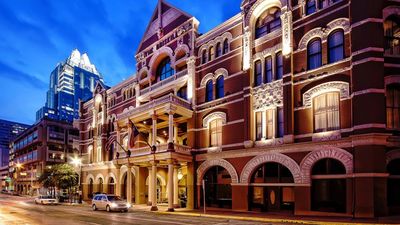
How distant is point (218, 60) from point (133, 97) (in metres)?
16.1

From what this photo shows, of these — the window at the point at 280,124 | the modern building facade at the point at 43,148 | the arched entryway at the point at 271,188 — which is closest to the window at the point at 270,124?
the window at the point at 280,124

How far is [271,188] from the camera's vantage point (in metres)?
27.9

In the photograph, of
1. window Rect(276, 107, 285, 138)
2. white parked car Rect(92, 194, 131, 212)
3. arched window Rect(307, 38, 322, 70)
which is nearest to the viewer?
arched window Rect(307, 38, 322, 70)

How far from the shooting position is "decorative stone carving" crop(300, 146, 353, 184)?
22.7 metres

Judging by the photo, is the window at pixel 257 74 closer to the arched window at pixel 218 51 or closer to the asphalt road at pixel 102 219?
the arched window at pixel 218 51

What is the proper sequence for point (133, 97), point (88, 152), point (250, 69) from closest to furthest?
point (250, 69) → point (133, 97) → point (88, 152)

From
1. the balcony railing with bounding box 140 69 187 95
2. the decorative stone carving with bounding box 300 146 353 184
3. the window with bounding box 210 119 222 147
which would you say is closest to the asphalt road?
the decorative stone carving with bounding box 300 146 353 184

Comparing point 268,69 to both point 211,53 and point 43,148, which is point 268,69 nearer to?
point 211,53

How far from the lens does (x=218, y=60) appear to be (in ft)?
112

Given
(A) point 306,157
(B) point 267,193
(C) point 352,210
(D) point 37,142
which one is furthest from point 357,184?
(D) point 37,142

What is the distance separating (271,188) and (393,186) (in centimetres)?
850

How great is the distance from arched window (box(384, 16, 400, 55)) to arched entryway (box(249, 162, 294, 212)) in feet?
34.7

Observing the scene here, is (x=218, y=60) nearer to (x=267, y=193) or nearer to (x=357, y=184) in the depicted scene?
(x=267, y=193)

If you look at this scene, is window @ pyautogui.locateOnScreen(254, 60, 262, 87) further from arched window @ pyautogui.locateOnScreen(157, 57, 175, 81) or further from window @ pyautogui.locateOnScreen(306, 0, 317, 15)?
arched window @ pyautogui.locateOnScreen(157, 57, 175, 81)
